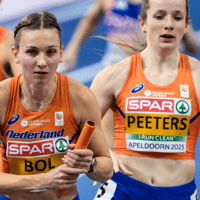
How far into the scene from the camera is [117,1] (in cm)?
386

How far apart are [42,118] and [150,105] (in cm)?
70

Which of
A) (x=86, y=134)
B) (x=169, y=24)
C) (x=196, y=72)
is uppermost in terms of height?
(x=169, y=24)

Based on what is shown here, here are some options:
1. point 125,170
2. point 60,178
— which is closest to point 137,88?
point 125,170

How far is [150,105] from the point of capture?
2385mm

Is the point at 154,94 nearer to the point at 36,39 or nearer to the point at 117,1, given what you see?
the point at 36,39

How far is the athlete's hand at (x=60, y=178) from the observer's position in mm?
1735

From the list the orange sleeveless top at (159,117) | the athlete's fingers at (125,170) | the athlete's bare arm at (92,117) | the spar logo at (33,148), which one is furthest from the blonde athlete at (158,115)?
the spar logo at (33,148)

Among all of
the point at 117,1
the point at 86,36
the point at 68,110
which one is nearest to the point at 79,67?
the point at 86,36

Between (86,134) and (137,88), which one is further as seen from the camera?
(137,88)

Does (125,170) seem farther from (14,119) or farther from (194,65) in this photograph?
(194,65)

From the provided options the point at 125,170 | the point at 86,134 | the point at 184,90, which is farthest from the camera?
the point at 184,90

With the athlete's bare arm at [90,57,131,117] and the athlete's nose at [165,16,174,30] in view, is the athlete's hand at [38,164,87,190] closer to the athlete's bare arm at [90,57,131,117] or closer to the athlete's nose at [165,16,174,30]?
the athlete's bare arm at [90,57,131,117]

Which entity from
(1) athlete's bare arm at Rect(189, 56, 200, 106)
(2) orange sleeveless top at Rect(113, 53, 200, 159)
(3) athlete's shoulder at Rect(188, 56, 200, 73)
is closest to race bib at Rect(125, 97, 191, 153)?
(2) orange sleeveless top at Rect(113, 53, 200, 159)

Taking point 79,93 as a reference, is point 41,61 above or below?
above
